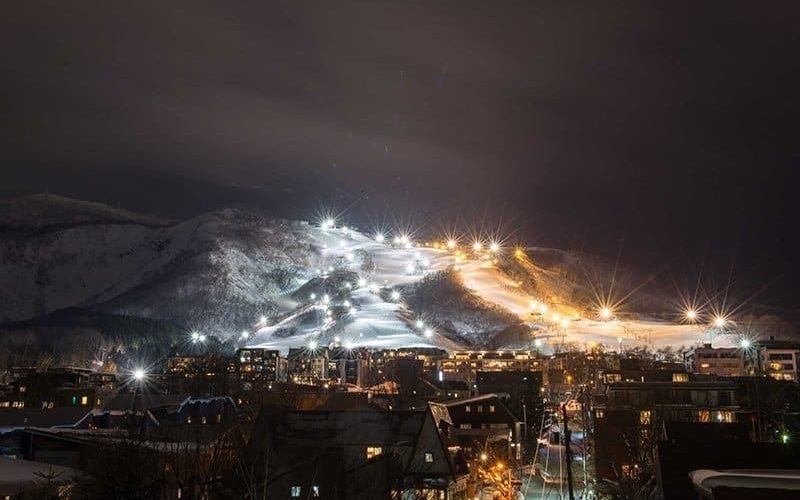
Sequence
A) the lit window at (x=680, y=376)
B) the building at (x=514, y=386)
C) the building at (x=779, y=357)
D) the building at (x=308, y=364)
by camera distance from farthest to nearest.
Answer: the building at (x=308, y=364)
the building at (x=779, y=357)
the building at (x=514, y=386)
the lit window at (x=680, y=376)

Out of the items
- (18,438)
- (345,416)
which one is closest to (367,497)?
(345,416)

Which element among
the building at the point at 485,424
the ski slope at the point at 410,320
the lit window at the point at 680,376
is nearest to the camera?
the building at the point at 485,424

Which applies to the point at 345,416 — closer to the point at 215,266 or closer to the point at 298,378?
the point at 298,378

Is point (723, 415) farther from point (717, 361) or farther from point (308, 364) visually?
point (308, 364)

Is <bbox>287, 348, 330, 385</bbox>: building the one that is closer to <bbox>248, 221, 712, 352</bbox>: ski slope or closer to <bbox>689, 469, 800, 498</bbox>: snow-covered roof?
<bbox>248, 221, 712, 352</bbox>: ski slope

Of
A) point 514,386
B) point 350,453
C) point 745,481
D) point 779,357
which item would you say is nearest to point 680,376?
point 514,386

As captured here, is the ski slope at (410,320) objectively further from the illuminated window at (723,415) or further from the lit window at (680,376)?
the illuminated window at (723,415)

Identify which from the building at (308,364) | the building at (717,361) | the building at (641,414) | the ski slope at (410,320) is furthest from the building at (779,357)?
the building at (308,364)
